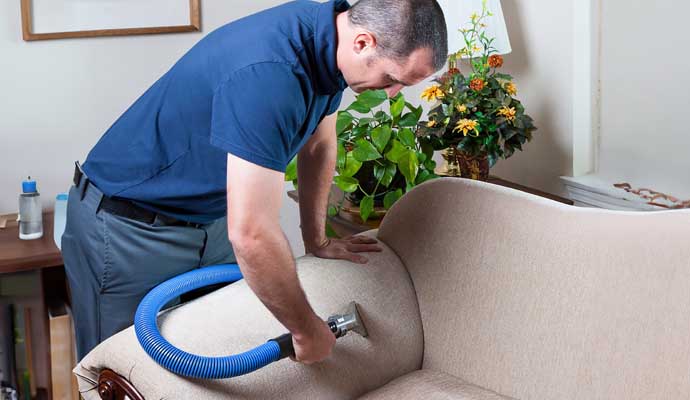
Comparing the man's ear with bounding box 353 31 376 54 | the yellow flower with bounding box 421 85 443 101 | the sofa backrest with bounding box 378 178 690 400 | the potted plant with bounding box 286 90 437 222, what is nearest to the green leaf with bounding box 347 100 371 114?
the potted plant with bounding box 286 90 437 222

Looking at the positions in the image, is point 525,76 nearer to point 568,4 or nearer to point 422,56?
point 568,4

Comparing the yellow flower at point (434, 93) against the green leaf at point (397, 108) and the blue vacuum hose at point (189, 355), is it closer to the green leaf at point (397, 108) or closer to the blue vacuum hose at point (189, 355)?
the green leaf at point (397, 108)

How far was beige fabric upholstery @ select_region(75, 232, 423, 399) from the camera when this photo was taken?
5.06 feet

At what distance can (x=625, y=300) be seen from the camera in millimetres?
1627

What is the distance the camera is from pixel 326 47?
1494mm

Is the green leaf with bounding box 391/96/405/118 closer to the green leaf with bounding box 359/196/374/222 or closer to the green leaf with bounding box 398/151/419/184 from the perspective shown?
the green leaf with bounding box 398/151/419/184

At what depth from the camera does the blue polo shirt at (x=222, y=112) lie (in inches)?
54.6

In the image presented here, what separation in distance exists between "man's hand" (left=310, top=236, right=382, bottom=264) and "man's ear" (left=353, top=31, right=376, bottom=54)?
1.86 ft

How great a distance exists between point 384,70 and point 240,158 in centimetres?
30

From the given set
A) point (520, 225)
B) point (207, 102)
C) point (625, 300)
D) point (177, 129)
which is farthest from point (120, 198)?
point (625, 300)

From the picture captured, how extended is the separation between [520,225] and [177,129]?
741mm

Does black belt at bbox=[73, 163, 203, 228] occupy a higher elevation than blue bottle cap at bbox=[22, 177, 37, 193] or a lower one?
higher

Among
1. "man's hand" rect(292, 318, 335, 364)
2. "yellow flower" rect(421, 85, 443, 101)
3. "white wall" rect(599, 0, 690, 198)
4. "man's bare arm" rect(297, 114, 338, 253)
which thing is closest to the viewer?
"man's hand" rect(292, 318, 335, 364)

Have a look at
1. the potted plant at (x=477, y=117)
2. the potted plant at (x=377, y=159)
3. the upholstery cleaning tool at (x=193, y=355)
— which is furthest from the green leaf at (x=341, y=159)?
the upholstery cleaning tool at (x=193, y=355)
